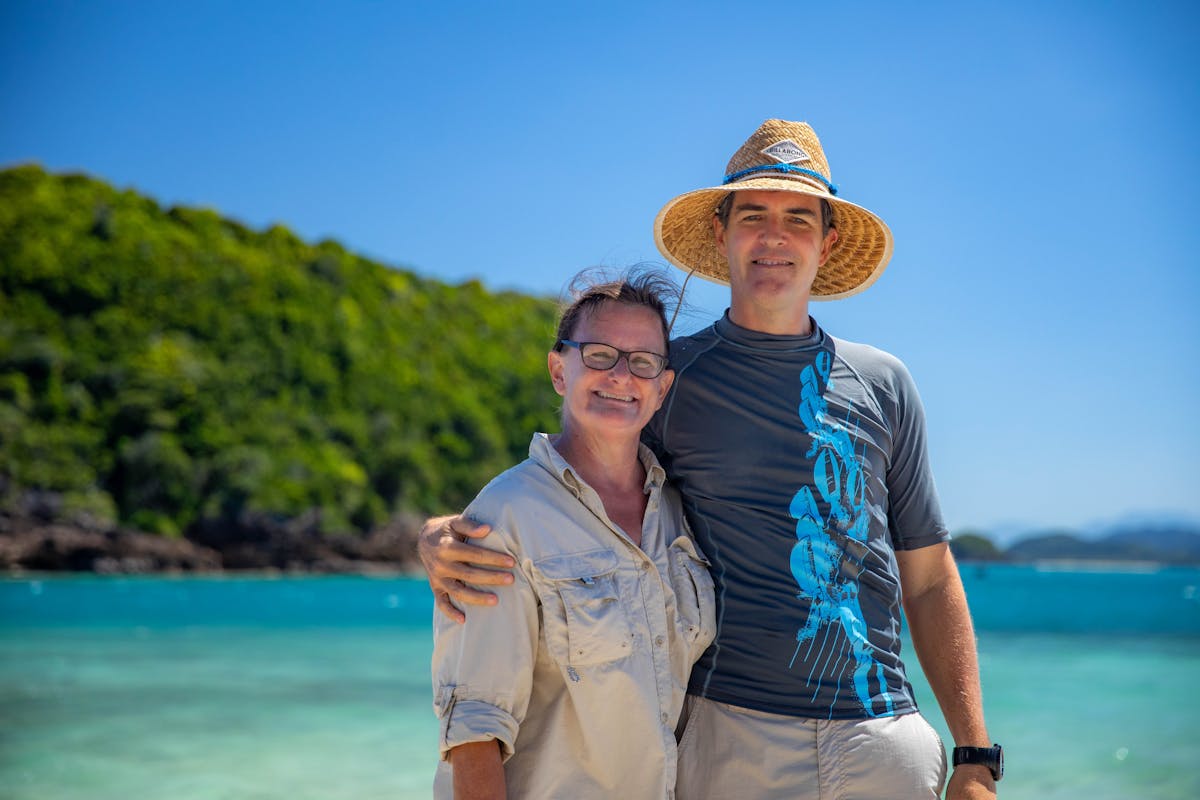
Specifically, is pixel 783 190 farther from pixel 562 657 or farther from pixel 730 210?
pixel 562 657

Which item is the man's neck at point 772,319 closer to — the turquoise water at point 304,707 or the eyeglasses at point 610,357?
the eyeglasses at point 610,357

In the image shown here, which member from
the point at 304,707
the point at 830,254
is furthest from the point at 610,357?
the point at 304,707

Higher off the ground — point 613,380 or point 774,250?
point 774,250

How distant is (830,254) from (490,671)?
5.43 feet

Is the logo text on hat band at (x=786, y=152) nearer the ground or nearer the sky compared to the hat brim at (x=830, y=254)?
nearer the sky

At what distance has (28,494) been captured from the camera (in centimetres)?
4259

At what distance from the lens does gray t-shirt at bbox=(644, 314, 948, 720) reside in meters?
2.42

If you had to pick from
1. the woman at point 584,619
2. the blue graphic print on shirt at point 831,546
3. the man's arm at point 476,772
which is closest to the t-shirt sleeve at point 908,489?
the blue graphic print on shirt at point 831,546

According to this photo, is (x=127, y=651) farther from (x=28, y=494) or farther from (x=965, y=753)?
(x=28, y=494)

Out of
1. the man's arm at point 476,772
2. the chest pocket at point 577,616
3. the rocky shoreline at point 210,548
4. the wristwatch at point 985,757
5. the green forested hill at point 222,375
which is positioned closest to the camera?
the man's arm at point 476,772

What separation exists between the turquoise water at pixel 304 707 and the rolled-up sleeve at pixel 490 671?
6.75 meters

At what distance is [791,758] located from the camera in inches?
93.2

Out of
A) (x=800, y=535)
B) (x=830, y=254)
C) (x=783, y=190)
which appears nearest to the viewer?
(x=800, y=535)

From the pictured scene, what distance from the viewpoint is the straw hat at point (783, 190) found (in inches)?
107
